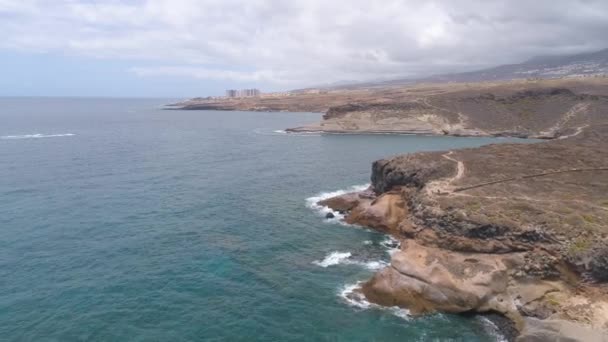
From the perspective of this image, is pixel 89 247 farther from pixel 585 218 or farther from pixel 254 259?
pixel 585 218

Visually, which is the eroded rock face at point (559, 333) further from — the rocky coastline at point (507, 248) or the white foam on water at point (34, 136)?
the white foam on water at point (34, 136)

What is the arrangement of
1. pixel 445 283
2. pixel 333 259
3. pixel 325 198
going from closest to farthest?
pixel 445 283 < pixel 333 259 < pixel 325 198

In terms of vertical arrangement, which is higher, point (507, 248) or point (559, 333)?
point (507, 248)

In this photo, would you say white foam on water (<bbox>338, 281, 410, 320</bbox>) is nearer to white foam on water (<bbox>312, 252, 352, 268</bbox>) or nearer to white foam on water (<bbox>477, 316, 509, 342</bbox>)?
white foam on water (<bbox>312, 252, 352, 268</bbox>)

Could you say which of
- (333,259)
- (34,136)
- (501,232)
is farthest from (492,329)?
(34,136)

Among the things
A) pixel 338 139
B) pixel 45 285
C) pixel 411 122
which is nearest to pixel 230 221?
pixel 45 285

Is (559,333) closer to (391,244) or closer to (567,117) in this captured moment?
(391,244)

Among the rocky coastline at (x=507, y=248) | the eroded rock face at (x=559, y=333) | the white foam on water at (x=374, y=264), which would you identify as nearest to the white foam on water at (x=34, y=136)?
the rocky coastline at (x=507, y=248)
